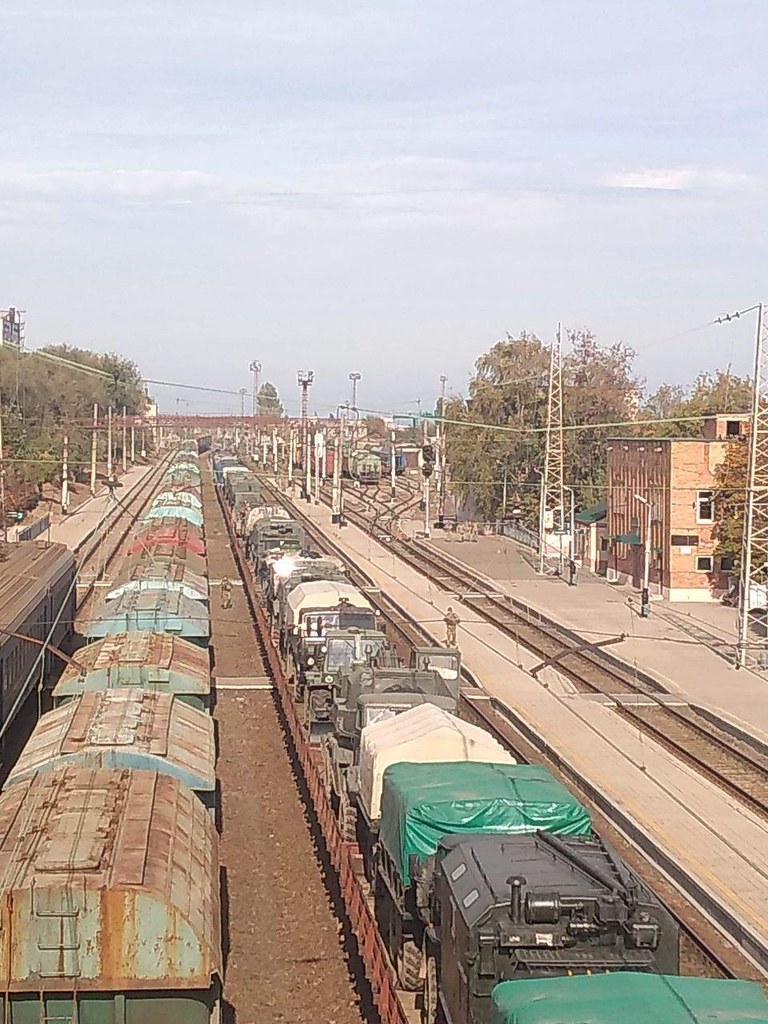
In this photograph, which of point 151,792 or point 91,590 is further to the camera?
point 91,590

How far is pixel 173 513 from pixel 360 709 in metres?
36.9

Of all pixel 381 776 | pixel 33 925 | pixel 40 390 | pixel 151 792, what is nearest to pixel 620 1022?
pixel 33 925

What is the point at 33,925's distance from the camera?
33.4 ft

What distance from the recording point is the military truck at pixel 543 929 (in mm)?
9773

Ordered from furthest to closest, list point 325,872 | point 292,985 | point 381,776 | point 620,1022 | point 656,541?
point 656,541
point 325,872
point 381,776
point 292,985
point 620,1022

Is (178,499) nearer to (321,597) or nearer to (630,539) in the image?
(630,539)

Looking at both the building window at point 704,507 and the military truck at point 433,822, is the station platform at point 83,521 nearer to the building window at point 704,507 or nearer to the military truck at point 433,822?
the building window at point 704,507

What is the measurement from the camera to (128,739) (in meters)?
15.6

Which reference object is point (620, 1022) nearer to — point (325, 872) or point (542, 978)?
point (542, 978)

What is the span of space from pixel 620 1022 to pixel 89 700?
1119 cm

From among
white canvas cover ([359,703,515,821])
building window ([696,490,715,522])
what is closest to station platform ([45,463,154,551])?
building window ([696,490,715,522])

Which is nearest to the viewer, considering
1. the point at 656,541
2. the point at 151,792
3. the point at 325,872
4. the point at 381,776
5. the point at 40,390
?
the point at 151,792

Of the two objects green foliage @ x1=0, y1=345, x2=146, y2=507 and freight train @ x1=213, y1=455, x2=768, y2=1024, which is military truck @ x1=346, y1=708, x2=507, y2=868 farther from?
green foliage @ x1=0, y1=345, x2=146, y2=507

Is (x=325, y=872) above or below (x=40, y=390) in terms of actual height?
below
